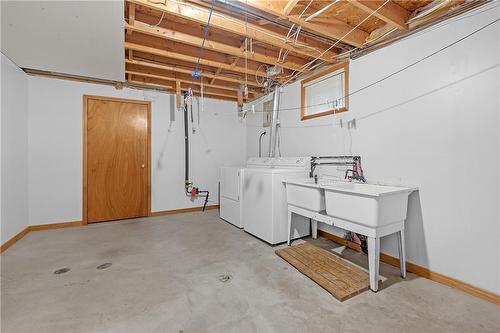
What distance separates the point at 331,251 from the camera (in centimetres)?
258

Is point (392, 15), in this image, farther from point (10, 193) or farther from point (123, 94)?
point (10, 193)

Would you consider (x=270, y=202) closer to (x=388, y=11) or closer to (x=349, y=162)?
(x=349, y=162)

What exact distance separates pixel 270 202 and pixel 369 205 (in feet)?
3.99

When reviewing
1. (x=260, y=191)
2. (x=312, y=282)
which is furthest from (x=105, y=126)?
(x=312, y=282)

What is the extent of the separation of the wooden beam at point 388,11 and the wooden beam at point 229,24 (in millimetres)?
803

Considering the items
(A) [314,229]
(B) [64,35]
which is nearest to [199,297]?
(A) [314,229]

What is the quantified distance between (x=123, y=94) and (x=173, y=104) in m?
0.85

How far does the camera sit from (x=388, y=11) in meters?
1.96

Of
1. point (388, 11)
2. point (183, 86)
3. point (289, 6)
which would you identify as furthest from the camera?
point (183, 86)

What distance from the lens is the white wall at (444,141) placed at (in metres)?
1.68

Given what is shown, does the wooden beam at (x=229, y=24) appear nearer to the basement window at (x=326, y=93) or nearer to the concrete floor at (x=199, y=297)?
the basement window at (x=326, y=93)

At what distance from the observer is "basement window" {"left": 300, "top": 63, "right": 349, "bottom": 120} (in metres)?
2.76

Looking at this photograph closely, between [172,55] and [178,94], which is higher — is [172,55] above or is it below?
above

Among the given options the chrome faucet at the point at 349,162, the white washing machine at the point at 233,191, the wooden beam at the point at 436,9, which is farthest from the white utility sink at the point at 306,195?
the wooden beam at the point at 436,9
